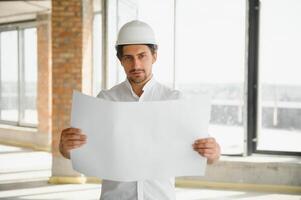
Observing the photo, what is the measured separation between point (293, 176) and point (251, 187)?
21.5 inches

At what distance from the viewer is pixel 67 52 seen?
4781 mm

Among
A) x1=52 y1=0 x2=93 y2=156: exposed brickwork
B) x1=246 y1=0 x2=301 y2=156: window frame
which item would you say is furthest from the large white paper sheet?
x1=246 y1=0 x2=301 y2=156: window frame

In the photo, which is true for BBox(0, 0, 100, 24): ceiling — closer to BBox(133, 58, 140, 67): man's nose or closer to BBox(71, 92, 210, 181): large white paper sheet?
BBox(133, 58, 140, 67): man's nose

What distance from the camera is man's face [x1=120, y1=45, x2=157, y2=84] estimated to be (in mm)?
1447

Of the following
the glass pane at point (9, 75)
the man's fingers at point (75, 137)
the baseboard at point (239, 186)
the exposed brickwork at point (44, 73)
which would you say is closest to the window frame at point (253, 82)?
the baseboard at point (239, 186)

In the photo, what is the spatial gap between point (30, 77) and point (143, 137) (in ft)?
24.0

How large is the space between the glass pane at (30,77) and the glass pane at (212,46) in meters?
4.07

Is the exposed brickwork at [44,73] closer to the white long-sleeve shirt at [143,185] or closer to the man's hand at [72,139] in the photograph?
the white long-sleeve shirt at [143,185]

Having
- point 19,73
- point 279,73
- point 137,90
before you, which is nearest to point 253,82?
point 279,73

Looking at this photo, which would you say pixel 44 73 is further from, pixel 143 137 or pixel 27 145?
pixel 143 137

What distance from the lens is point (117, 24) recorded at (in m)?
5.30

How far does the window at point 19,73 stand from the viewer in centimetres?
802

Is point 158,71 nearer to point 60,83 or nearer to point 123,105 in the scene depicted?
point 60,83

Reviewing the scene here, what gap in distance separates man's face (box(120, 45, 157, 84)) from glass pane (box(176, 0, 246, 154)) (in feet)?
11.4
